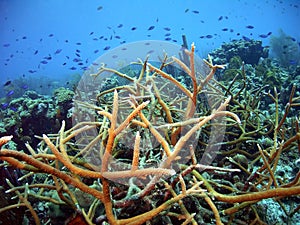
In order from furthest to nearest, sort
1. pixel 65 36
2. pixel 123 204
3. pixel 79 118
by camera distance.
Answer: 1. pixel 65 36
2. pixel 79 118
3. pixel 123 204

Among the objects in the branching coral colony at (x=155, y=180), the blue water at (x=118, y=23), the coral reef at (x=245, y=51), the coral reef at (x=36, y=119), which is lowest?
the branching coral colony at (x=155, y=180)

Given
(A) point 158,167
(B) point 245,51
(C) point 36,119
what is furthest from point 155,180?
(B) point 245,51

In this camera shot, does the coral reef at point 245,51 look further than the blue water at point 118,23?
No

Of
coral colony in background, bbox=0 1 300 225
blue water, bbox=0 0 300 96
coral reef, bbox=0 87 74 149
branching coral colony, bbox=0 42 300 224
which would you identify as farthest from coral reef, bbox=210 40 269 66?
blue water, bbox=0 0 300 96

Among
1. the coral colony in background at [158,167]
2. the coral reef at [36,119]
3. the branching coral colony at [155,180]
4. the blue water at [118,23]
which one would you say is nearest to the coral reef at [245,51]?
the coral colony in background at [158,167]

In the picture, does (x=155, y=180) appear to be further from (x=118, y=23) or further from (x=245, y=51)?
(x=118, y=23)

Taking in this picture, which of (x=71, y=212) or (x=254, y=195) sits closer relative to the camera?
(x=254, y=195)

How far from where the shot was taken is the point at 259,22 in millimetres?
149500

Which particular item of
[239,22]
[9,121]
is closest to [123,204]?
[9,121]

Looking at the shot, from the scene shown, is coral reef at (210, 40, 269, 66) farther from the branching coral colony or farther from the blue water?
the blue water

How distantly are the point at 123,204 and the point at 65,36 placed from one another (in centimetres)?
13491

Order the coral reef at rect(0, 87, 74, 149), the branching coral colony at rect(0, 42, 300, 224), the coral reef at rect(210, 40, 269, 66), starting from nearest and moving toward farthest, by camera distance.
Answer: the branching coral colony at rect(0, 42, 300, 224), the coral reef at rect(0, 87, 74, 149), the coral reef at rect(210, 40, 269, 66)

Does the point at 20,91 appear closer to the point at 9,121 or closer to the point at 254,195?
the point at 9,121

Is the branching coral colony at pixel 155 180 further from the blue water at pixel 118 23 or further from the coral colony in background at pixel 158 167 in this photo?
the blue water at pixel 118 23
